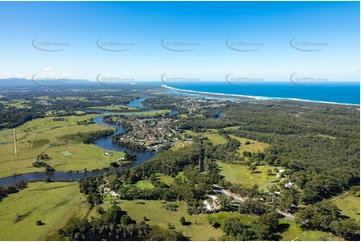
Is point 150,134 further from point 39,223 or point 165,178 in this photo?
point 39,223

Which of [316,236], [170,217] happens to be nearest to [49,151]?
[170,217]

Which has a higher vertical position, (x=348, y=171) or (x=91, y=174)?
(x=348, y=171)

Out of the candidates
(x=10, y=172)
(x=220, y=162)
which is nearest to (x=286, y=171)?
(x=220, y=162)

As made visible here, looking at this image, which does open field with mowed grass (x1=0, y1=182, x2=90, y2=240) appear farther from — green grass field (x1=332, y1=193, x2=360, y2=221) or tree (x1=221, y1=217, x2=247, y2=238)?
green grass field (x1=332, y1=193, x2=360, y2=221)

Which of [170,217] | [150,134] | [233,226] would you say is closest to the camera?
[233,226]

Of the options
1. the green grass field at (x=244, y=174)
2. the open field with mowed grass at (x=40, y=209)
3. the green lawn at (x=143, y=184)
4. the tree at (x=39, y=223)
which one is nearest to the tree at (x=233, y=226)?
the green grass field at (x=244, y=174)

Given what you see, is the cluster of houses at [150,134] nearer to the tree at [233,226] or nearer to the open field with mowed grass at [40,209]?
the open field with mowed grass at [40,209]

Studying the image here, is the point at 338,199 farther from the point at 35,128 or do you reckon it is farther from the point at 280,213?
the point at 35,128
